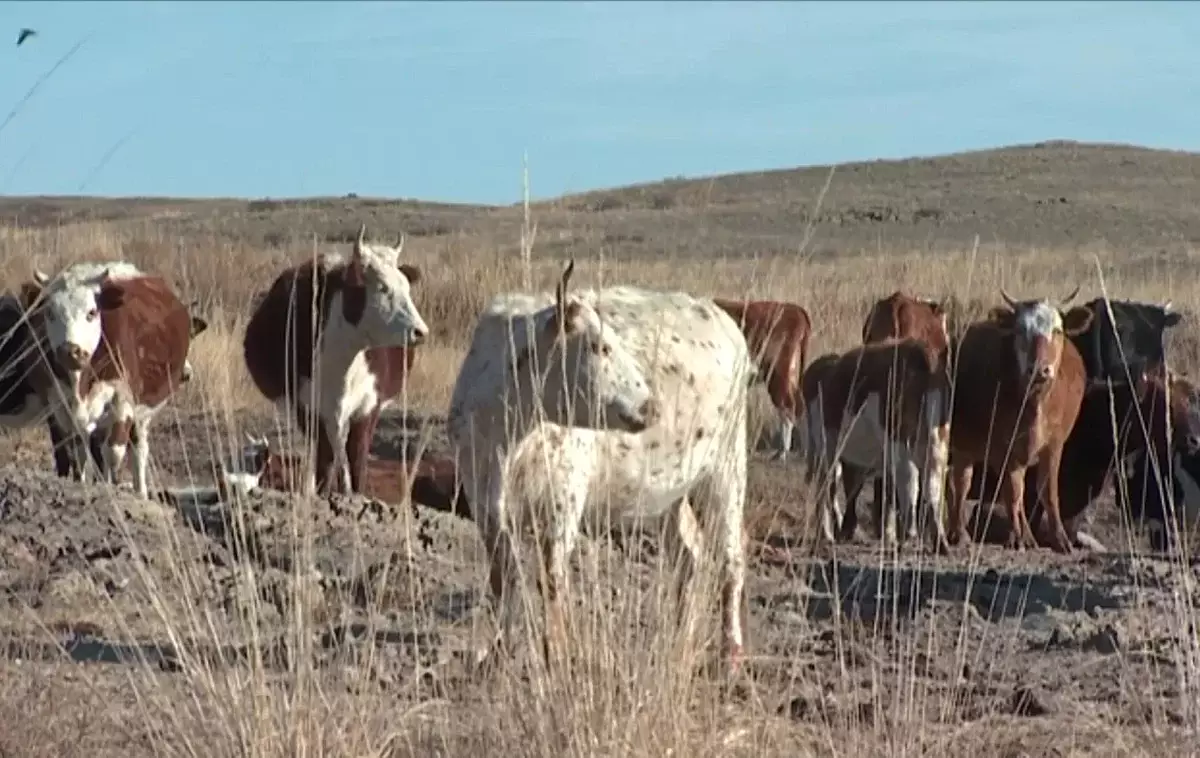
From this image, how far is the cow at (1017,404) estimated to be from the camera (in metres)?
14.7

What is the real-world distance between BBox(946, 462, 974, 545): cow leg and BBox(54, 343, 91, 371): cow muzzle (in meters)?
5.51

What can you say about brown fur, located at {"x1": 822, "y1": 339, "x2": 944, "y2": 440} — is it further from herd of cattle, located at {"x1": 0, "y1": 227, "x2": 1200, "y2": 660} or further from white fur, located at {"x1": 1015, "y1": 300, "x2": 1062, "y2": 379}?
white fur, located at {"x1": 1015, "y1": 300, "x2": 1062, "y2": 379}

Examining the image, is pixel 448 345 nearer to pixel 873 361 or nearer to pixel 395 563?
pixel 873 361

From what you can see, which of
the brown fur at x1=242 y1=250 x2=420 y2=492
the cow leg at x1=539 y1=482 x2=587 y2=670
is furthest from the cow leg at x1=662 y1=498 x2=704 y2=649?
the brown fur at x1=242 y1=250 x2=420 y2=492

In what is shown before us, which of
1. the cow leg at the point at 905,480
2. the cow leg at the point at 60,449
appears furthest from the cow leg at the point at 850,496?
the cow leg at the point at 60,449

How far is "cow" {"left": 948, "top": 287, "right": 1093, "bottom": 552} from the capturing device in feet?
48.2

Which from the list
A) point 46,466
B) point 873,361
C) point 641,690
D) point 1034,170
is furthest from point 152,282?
point 1034,170

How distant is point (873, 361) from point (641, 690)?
9.15 m

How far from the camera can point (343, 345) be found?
14297 millimetres

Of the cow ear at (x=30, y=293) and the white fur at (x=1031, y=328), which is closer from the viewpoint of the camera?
the cow ear at (x=30, y=293)

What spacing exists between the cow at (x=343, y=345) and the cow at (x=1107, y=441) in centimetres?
447

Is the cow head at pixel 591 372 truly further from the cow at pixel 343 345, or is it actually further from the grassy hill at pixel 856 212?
the grassy hill at pixel 856 212

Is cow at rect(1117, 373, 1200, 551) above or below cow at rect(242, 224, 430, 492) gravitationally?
below

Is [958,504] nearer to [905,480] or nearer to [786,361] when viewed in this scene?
[905,480]
